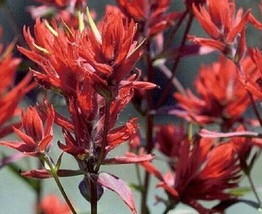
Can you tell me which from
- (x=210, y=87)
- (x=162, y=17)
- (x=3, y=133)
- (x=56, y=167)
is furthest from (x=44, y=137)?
(x=210, y=87)

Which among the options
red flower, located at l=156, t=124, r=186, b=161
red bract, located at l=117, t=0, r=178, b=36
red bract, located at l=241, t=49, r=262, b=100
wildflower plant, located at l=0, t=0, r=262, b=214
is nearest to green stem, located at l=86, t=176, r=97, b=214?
wildflower plant, located at l=0, t=0, r=262, b=214

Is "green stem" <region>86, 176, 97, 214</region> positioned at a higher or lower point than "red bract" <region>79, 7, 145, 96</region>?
lower

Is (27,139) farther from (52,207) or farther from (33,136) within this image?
(52,207)

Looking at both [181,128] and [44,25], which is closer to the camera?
[44,25]

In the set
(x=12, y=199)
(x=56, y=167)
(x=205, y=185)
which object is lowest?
(x=12, y=199)

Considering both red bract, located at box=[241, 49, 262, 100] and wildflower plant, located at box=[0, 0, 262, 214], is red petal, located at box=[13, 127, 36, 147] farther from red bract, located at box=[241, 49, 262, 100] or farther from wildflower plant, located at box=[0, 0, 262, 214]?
red bract, located at box=[241, 49, 262, 100]

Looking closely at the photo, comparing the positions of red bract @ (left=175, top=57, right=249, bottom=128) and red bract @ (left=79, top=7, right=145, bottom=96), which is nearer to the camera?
red bract @ (left=79, top=7, right=145, bottom=96)

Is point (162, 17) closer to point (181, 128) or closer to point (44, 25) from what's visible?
point (181, 128)
